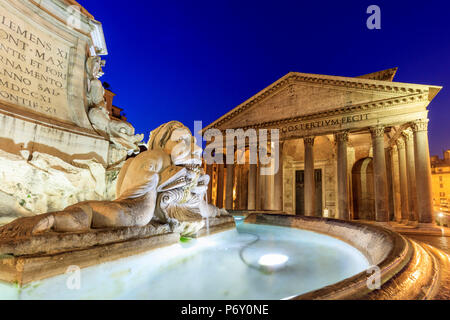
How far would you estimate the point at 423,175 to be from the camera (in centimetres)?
1169

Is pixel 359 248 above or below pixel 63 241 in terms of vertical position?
below

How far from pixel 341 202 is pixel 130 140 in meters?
13.3

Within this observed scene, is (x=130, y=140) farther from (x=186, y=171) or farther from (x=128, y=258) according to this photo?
(x=128, y=258)

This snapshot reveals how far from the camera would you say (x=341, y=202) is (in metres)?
13.8

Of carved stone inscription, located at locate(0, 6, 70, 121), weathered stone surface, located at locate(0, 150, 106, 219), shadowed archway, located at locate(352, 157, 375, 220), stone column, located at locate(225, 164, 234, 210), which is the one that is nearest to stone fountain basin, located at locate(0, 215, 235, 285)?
weathered stone surface, located at locate(0, 150, 106, 219)

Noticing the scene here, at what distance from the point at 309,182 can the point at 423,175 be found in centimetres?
578

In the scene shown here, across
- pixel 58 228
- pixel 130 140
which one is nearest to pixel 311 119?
pixel 130 140

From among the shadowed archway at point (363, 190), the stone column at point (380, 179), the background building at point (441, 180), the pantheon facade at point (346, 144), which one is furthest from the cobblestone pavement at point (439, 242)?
the background building at point (441, 180)

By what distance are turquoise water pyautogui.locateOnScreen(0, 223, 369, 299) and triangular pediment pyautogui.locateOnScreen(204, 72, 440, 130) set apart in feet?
44.1

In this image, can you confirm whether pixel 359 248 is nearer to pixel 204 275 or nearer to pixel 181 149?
pixel 204 275

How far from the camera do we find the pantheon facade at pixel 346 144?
12.3 m

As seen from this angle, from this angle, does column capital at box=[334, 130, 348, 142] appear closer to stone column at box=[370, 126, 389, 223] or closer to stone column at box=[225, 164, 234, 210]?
stone column at box=[370, 126, 389, 223]

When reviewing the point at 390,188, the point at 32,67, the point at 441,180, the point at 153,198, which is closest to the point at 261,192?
the point at 390,188

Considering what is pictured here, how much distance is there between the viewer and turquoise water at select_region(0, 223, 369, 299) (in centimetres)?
158
